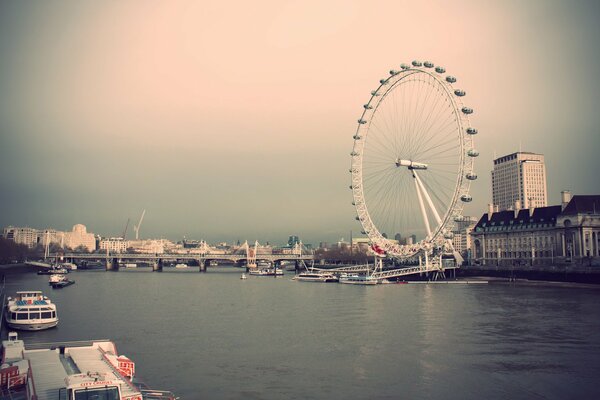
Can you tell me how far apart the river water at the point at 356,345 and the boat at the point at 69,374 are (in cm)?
168

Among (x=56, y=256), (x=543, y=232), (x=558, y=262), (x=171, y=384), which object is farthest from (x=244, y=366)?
(x=56, y=256)

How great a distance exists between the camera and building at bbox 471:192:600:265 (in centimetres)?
5734

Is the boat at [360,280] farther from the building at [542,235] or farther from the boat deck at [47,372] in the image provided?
the boat deck at [47,372]

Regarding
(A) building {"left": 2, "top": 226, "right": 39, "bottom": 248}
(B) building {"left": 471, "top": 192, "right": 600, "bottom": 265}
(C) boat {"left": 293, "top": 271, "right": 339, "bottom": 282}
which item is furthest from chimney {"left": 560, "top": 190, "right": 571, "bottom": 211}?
(A) building {"left": 2, "top": 226, "right": 39, "bottom": 248}

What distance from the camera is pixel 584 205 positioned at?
58.9 m

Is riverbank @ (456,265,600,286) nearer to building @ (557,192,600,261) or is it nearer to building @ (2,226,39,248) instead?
building @ (557,192,600,261)

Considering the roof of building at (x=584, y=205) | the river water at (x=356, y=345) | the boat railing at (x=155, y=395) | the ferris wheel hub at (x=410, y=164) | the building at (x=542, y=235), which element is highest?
the ferris wheel hub at (x=410, y=164)

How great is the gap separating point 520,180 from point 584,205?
205ft

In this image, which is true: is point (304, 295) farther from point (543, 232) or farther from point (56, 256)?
point (56, 256)

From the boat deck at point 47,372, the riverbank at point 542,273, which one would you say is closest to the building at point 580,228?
the riverbank at point 542,273

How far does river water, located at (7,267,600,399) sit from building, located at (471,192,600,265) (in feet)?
79.8

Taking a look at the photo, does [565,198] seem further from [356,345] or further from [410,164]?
[356,345]

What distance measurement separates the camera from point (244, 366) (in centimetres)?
1691

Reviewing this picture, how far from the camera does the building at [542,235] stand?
5734 cm
